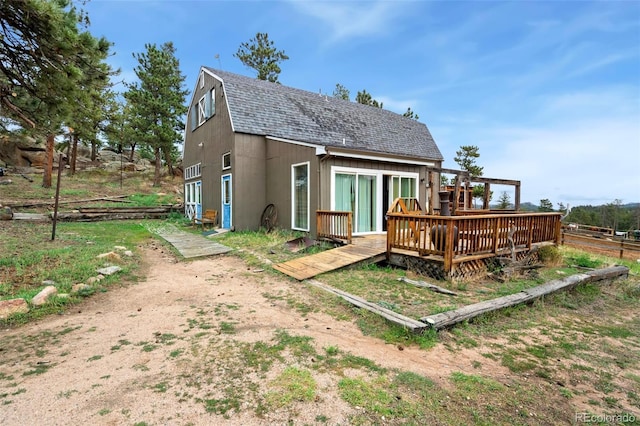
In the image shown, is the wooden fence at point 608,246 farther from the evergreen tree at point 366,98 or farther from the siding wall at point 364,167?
the evergreen tree at point 366,98

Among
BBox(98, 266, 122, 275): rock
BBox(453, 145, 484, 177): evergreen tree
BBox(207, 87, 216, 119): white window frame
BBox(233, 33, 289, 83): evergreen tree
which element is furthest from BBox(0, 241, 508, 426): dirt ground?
BBox(453, 145, 484, 177): evergreen tree

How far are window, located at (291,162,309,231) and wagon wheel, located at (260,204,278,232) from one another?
1.20 m

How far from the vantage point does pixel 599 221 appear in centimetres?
5094

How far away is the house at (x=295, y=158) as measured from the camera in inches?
379

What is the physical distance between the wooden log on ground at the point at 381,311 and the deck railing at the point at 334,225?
116 inches

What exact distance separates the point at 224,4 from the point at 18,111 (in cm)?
1010

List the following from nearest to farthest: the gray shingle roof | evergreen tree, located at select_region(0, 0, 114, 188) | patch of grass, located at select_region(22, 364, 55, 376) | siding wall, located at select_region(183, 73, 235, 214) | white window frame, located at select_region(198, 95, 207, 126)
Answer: patch of grass, located at select_region(22, 364, 55, 376)
evergreen tree, located at select_region(0, 0, 114, 188)
the gray shingle roof
siding wall, located at select_region(183, 73, 235, 214)
white window frame, located at select_region(198, 95, 207, 126)

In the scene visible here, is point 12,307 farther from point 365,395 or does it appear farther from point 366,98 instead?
point 366,98

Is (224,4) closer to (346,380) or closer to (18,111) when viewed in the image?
(18,111)

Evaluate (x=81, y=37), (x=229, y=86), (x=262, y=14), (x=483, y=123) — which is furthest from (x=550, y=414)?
(x=483, y=123)

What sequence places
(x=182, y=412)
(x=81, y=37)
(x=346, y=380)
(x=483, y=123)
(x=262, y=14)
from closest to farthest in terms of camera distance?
(x=182, y=412) → (x=346, y=380) → (x=81, y=37) → (x=262, y=14) → (x=483, y=123)

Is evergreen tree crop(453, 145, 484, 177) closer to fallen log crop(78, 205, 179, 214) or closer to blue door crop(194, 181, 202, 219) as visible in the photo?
blue door crop(194, 181, 202, 219)

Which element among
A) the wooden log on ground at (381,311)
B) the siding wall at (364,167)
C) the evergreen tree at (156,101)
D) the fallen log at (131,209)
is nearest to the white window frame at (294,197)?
the siding wall at (364,167)

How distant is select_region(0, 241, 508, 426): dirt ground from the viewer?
2.16 metres
